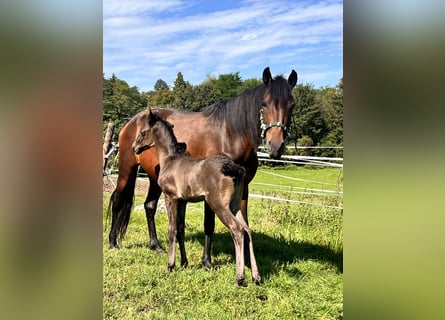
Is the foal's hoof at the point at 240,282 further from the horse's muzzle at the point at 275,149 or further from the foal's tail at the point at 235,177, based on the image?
the horse's muzzle at the point at 275,149

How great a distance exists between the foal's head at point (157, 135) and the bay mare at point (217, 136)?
7.0 inches

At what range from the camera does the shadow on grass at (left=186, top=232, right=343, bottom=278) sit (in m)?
2.81

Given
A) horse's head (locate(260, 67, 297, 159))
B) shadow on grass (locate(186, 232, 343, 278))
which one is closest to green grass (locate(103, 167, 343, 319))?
shadow on grass (locate(186, 232, 343, 278))

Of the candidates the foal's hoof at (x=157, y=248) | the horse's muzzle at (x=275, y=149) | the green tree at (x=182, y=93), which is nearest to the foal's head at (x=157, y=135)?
the green tree at (x=182, y=93)

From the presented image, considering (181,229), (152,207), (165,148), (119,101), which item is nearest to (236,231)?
(181,229)

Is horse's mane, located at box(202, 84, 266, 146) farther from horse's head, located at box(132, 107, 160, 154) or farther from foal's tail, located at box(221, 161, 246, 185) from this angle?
horse's head, located at box(132, 107, 160, 154)

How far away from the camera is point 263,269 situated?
2836 millimetres
